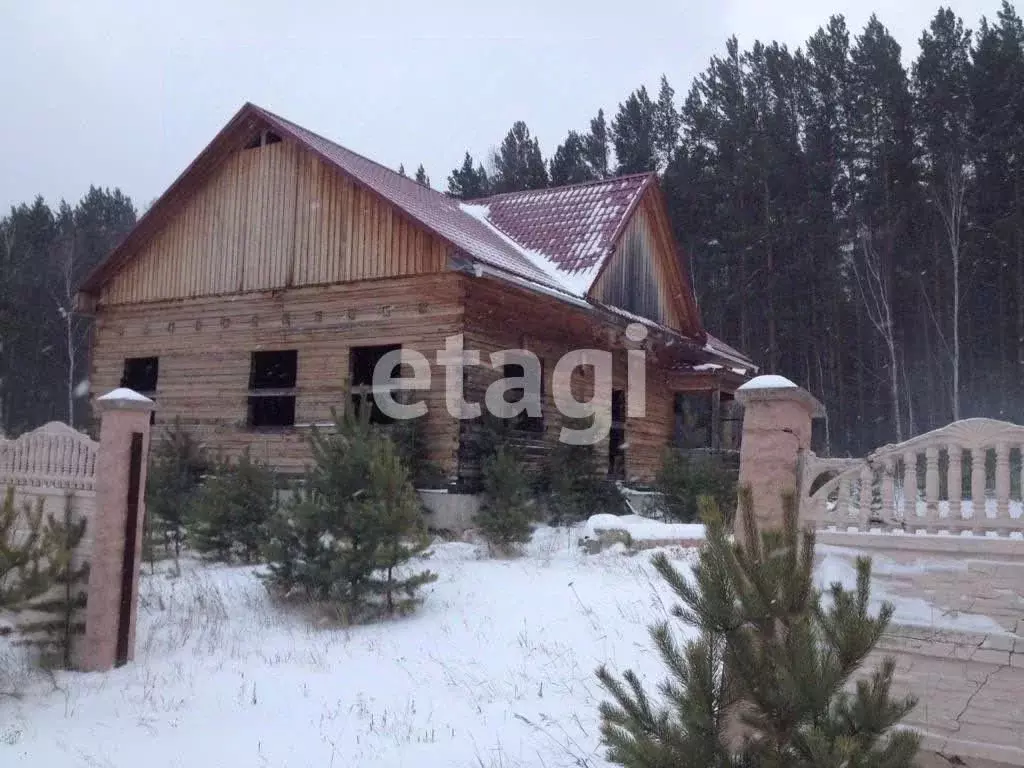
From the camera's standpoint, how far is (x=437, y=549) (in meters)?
11.5

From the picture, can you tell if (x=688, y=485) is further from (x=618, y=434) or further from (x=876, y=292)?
(x=876, y=292)

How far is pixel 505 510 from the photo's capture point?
11.0m

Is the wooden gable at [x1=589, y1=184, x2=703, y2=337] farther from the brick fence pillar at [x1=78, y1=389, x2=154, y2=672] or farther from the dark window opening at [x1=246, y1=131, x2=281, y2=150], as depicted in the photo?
the brick fence pillar at [x1=78, y1=389, x2=154, y2=672]

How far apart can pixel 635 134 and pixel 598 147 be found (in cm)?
247

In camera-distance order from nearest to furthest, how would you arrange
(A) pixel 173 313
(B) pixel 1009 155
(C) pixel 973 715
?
(C) pixel 973 715 < (A) pixel 173 313 < (B) pixel 1009 155

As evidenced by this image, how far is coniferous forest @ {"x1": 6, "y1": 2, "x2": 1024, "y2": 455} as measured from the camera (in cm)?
2942

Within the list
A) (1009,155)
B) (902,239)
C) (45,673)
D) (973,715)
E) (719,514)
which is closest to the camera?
(719,514)

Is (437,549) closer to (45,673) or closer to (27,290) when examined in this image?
(45,673)

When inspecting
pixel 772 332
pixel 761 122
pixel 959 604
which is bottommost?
pixel 959 604

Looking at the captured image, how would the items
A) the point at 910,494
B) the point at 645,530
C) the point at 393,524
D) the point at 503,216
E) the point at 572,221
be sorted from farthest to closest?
the point at 503,216 → the point at 572,221 → the point at 645,530 → the point at 393,524 → the point at 910,494

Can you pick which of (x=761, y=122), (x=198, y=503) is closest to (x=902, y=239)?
(x=761, y=122)

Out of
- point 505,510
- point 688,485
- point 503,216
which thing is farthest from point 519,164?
point 505,510

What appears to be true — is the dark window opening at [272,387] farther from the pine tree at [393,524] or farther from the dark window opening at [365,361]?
the pine tree at [393,524]

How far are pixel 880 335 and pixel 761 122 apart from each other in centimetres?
978
